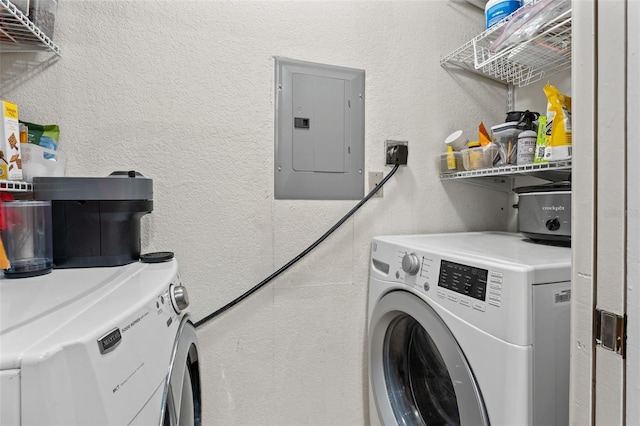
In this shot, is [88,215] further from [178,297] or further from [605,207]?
[605,207]

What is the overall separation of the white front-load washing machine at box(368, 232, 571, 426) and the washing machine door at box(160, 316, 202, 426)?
0.64 metres

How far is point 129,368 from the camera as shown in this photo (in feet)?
1.51

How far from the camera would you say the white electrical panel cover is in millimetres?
1249

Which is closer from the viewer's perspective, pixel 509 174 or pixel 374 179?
pixel 509 174

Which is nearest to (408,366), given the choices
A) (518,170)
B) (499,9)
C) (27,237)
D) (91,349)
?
(518,170)

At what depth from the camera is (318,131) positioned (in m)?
1.29

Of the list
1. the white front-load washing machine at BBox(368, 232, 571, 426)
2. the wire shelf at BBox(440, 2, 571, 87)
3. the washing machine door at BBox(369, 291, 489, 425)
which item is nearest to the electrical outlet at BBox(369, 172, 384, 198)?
the white front-load washing machine at BBox(368, 232, 571, 426)

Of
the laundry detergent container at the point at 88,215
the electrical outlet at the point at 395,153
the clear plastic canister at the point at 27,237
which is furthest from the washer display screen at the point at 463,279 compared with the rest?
the clear plastic canister at the point at 27,237

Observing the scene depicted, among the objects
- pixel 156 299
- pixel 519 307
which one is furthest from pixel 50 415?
pixel 519 307

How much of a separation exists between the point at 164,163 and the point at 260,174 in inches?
Result: 13.0

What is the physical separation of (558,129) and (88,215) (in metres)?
1.37

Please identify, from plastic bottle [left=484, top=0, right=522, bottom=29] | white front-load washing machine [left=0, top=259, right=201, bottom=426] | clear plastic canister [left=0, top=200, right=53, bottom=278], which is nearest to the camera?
white front-load washing machine [left=0, top=259, right=201, bottom=426]

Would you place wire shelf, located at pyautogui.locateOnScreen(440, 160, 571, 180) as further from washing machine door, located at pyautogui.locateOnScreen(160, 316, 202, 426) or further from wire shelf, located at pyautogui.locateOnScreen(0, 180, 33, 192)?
wire shelf, located at pyautogui.locateOnScreen(0, 180, 33, 192)

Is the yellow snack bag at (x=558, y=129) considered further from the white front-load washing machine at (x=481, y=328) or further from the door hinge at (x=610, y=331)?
the door hinge at (x=610, y=331)
